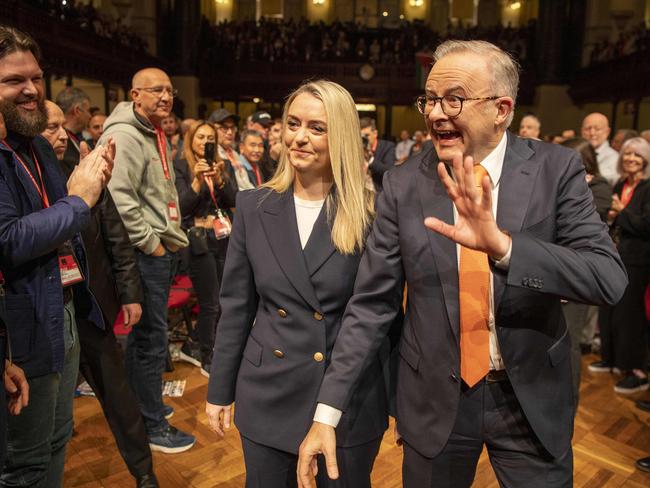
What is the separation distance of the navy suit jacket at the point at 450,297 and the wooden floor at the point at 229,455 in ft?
4.69

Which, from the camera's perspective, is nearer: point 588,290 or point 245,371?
point 588,290

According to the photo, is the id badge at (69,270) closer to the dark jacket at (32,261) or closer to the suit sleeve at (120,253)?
the dark jacket at (32,261)

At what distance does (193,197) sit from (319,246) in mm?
2206

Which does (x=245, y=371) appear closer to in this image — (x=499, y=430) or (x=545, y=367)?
(x=499, y=430)

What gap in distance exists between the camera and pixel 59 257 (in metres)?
1.83

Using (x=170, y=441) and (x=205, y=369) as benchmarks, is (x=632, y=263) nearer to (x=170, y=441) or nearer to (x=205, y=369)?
(x=205, y=369)

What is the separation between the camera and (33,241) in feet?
4.97

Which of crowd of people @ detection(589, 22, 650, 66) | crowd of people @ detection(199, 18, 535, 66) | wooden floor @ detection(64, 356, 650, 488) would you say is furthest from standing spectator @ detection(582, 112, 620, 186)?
crowd of people @ detection(199, 18, 535, 66)

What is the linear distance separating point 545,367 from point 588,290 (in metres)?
0.28

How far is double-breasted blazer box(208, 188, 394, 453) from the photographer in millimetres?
1495

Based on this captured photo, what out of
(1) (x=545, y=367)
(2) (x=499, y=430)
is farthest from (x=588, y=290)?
(2) (x=499, y=430)

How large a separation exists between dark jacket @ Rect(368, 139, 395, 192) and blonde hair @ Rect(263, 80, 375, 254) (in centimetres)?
392

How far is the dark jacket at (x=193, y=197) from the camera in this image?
11.6 ft

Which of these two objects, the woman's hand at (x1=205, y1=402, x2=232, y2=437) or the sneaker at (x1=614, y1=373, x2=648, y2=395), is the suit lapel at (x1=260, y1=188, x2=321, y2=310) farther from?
the sneaker at (x1=614, y1=373, x2=648, y2=395)
